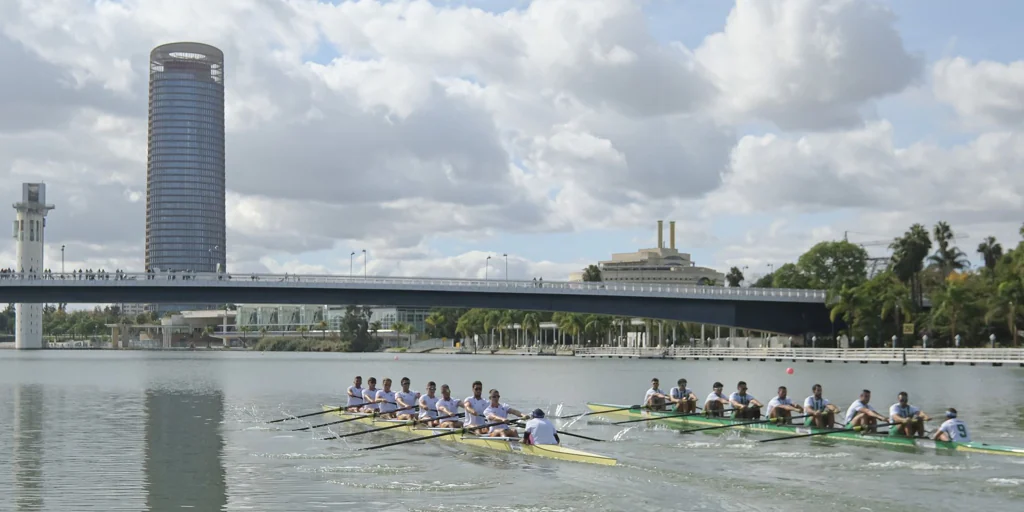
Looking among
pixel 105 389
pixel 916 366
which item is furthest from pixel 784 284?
pixel 105 389

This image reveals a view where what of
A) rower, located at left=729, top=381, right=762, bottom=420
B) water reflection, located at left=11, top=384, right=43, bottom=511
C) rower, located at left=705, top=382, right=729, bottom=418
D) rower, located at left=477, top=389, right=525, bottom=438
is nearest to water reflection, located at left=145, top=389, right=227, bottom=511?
water reflection, located at left=11, top=384, right=43, bottom=511

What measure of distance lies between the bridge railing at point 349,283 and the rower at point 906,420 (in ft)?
232

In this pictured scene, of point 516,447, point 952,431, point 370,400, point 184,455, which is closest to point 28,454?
point 184,455

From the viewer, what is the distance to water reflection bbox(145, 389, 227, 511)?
23.6m

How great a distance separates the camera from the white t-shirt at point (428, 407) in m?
35.2

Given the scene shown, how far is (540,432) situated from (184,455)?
10.0m

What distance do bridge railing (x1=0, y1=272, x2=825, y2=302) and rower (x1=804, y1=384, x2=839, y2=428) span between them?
67.9m

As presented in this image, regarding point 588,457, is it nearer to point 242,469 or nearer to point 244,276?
point 242,469

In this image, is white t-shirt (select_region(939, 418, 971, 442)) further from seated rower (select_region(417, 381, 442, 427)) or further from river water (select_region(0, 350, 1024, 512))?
seated rower (select_region(417, 381, 442, 427))

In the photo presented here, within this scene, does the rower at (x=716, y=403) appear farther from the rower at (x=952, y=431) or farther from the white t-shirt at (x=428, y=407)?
the rower at (x=952, y=431)

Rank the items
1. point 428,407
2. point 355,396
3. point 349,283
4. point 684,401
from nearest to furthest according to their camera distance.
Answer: point 428,407 → point 684,401 → point 355,396 → point 349,283

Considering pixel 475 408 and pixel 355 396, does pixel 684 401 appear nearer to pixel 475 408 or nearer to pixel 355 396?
pixel 475 408

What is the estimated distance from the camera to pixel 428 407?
35438 millimetres

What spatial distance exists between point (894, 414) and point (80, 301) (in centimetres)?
8252
